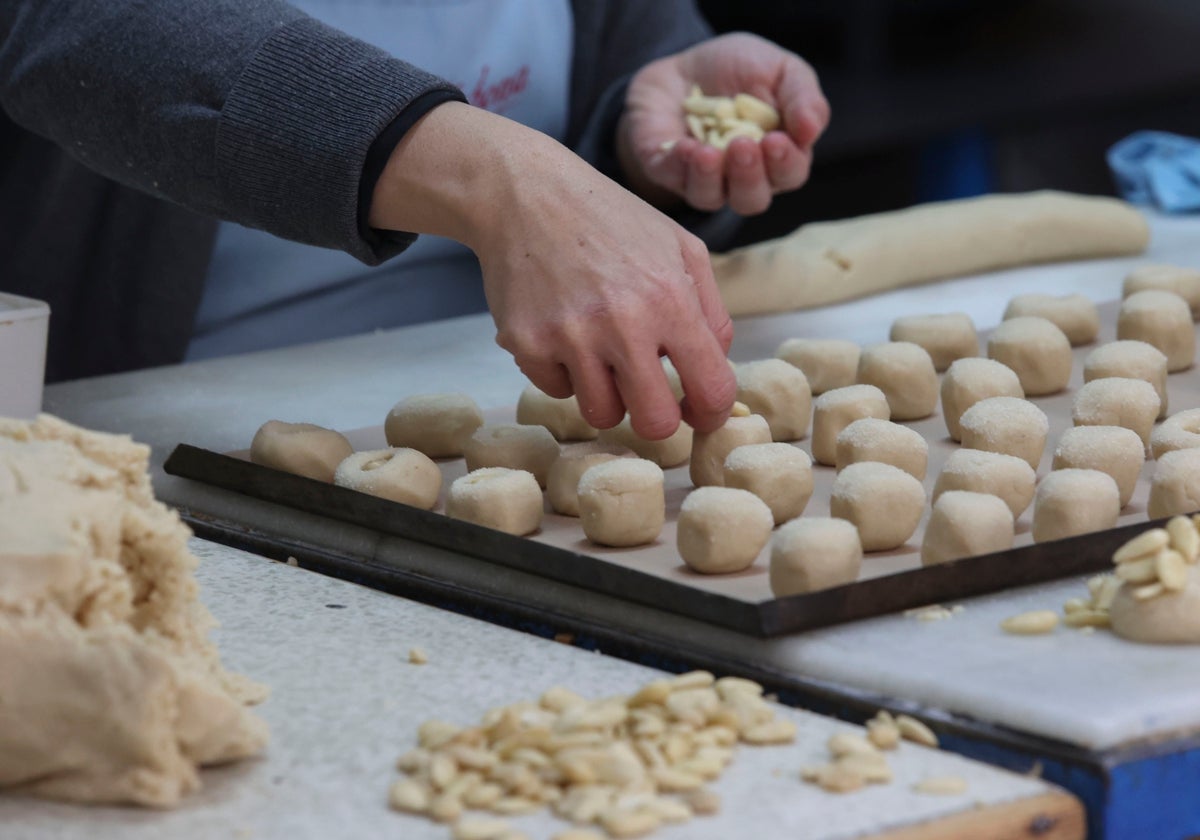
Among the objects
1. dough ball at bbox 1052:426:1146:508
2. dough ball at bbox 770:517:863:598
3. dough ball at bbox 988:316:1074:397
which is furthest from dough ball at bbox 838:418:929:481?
dough ball at bbox 988:316:1074:397

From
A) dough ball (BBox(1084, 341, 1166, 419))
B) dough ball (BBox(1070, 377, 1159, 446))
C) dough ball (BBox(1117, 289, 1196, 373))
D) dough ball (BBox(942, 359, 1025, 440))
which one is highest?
dough ball (BBox(1117, 289, 1196, 373))

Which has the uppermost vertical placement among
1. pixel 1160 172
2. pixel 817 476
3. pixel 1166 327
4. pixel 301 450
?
pixel 1160 172

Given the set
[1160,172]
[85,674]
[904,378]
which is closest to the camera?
[85,674]

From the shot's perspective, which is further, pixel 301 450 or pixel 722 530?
pixel 301 450

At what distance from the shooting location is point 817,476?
157 cm

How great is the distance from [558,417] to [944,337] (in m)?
0.52

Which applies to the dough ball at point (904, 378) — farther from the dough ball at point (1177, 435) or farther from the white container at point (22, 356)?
the white container at point (22, 356)

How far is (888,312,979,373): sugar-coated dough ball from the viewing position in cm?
189

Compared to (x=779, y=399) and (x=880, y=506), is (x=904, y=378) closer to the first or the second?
(x=779, y=399)

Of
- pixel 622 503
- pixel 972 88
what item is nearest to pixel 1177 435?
pixel 622 503

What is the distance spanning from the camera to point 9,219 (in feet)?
7.26

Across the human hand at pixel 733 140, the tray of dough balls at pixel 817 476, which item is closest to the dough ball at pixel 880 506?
the tray of dough balls at pixel 817 476

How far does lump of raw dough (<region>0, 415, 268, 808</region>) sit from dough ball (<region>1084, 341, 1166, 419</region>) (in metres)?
1.09

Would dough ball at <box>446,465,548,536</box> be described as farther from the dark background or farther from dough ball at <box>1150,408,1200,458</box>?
the dark background
